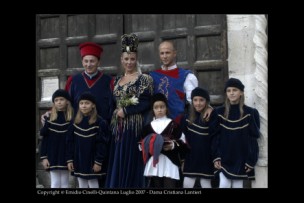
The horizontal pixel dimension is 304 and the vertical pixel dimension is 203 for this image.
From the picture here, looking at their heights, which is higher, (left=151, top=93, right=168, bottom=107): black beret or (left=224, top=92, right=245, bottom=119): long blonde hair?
(left=151, top=93, right=168, bottom=107): black beret

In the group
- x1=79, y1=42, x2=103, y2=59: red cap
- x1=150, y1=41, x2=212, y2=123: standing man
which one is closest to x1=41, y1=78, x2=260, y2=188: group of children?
x1=150, y1=41, x2=212, y2=123: standing man

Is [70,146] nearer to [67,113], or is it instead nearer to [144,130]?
[67,113]

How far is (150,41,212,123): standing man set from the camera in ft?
19.5

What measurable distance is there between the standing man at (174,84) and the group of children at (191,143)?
122 mm

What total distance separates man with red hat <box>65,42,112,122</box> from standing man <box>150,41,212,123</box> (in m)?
0.60

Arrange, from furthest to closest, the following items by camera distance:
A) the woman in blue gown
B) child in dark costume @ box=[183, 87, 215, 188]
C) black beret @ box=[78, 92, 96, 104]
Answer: black beret @ box=[78, 92, 96, 104] < the woman in blue gown < child in dark costume @ box=[183, 87, 215, 188]

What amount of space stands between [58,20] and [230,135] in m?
2.80

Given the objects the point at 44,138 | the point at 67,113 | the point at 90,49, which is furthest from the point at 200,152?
the point at 44,138

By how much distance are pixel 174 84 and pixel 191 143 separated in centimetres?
68

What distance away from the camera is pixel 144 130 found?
19.2ft

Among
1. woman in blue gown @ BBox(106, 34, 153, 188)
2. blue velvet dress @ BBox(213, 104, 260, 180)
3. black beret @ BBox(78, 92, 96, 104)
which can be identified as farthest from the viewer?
black beret @ BBox(78, 92, 96, 104)

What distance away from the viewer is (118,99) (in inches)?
236

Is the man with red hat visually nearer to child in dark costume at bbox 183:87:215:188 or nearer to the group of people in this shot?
the group of people

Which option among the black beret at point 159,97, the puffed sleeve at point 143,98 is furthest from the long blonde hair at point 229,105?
the puffed sleeve at point 143,98
